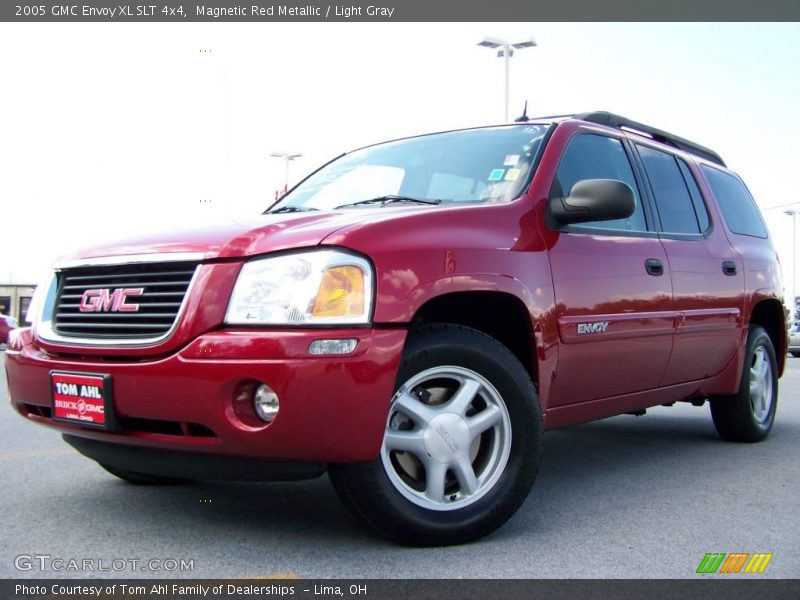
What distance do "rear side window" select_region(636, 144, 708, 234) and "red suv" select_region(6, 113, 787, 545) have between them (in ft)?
1.61

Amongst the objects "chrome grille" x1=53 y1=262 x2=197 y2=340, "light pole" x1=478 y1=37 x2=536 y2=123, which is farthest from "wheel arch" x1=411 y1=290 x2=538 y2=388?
"light pole" x1=478 y1=37 x2=536 y2=123

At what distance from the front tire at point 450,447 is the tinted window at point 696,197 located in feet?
7.84

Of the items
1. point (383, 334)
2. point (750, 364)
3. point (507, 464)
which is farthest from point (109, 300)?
point (750, 364)

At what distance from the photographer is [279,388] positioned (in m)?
2.78

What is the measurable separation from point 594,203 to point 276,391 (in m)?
1.65

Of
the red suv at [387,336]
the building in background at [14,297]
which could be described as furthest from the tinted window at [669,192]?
the building in background at [14,297]

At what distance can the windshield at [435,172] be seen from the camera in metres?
3.88

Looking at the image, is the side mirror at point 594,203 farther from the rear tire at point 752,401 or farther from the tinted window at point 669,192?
the rear tire at point 752,401

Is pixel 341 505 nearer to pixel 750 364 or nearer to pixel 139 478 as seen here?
pixel 139 478

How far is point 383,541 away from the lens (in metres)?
3.14

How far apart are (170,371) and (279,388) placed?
0.40 metres
